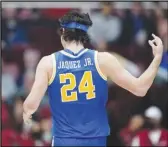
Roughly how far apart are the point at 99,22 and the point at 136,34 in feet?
2.01

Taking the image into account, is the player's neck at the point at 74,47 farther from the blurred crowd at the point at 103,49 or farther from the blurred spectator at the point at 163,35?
the blurred spectator at the point at 163,35

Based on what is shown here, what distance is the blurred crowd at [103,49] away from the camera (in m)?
8.88

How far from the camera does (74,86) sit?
456 centimetres

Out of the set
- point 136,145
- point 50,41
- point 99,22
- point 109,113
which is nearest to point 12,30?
point 50,41

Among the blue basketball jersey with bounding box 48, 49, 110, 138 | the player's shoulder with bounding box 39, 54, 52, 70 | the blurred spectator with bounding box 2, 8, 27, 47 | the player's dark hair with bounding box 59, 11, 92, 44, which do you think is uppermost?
the blurred spectator with bounding box 2, 8, 27, 47

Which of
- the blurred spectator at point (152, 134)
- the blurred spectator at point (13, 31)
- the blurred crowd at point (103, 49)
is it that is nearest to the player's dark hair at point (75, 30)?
the blurred spectator at point (152, 134)

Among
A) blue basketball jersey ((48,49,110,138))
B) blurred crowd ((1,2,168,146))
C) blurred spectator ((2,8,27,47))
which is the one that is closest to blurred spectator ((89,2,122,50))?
blurred crowd ((1,2,168,146))

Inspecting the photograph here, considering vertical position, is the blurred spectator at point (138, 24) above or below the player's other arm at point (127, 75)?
above

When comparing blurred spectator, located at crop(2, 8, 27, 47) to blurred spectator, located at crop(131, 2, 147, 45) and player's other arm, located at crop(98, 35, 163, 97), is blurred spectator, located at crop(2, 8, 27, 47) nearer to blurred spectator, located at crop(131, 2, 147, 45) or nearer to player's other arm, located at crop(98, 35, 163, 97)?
blurred spectator, located at crop(131, 2, 147, 45)

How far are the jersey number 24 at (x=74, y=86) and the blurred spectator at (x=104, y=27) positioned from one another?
4.36 meters

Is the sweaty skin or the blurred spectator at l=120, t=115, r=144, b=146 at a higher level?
the sweaty skin

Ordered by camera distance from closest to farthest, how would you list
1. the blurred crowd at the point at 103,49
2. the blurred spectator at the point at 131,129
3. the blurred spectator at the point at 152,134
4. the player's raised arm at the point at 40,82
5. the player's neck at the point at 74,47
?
the player's raised arm at the point at 40,82, the player's neck at the point at 74,47, the blurred spectator at the point at 152,134, the blurred spectator at the point at 131,129, the blurred crowd at the point at 103,49

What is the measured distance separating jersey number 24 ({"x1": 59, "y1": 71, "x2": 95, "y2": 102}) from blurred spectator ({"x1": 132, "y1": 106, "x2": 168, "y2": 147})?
3.93m

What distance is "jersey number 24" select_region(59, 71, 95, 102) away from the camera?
4.54m
